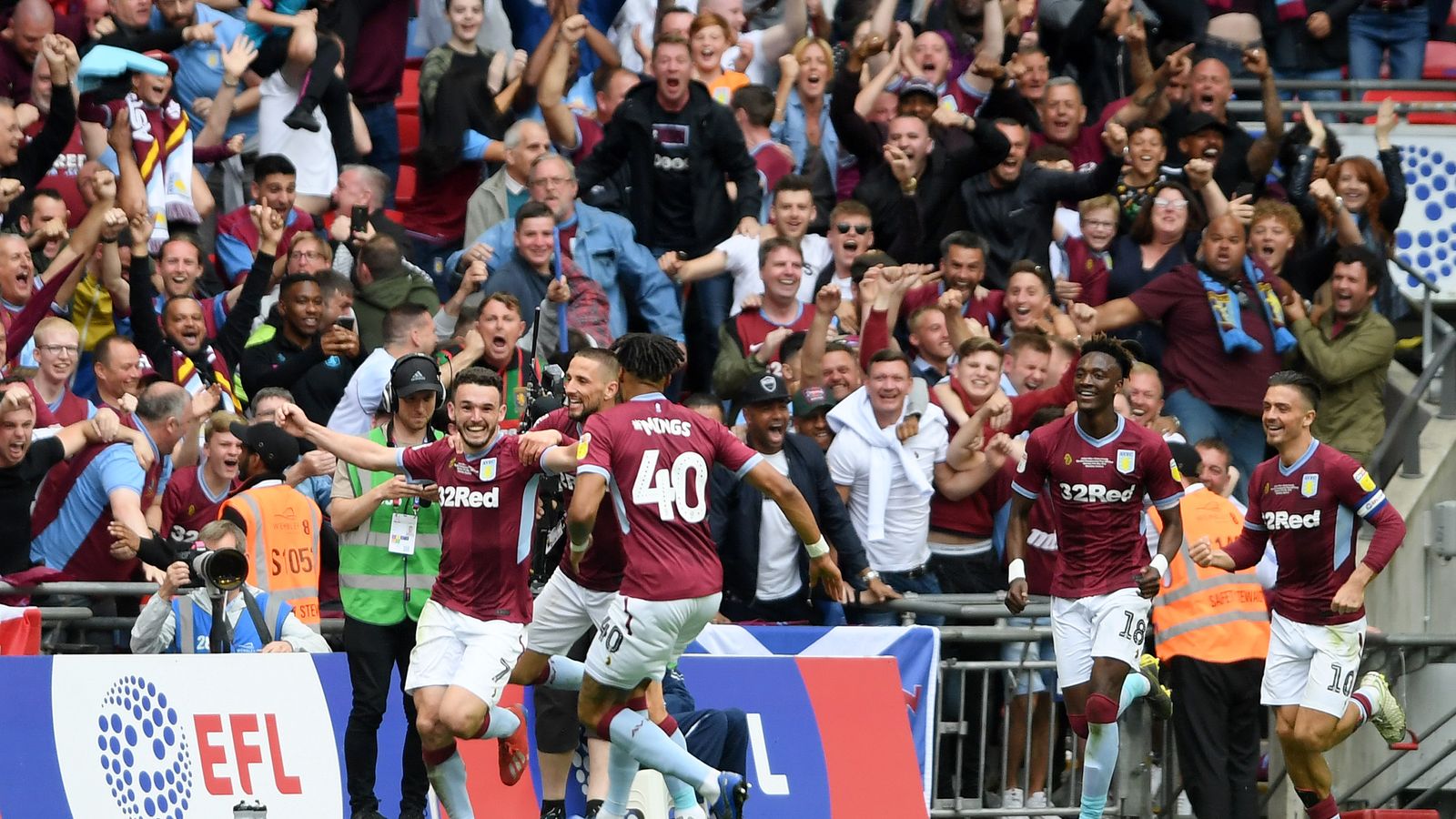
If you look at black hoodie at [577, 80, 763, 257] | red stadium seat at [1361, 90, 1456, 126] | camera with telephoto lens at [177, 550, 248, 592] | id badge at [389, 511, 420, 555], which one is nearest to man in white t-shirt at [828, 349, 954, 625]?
black hoodie at [577, 80, 763, 257]

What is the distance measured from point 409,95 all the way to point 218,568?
7.33m

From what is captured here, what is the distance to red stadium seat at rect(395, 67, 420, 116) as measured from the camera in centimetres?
1727

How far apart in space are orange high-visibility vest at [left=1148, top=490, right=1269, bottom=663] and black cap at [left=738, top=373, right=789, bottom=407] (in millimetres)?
2429

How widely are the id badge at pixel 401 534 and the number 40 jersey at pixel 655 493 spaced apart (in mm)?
1140

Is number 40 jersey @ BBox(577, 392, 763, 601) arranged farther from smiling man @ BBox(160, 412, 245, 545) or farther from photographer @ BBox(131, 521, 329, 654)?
smiling man @ BBox(160, 412, 245, 545)

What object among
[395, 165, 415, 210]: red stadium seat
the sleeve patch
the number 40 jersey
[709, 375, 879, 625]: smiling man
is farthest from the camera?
[395, 165, 415, 210]: red stadium seat

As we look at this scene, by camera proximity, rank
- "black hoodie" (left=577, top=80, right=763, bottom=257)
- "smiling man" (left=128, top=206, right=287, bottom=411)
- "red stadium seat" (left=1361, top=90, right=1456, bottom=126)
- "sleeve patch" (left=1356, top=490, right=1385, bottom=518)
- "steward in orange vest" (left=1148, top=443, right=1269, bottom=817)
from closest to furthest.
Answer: "sleeve patch" (left=1356, top=490, right=1385, bottom=518) → "steward in orange vest" (left=1148, top=443, right=1269, bottom=817) → "smiling man" (left=128, top=206, right=287, bottom=411) → "black hoodie" (left=577, top=80, right=763, bottom=257) → "red stadium seat" (left=1361, top=90, right=1456, bottom=126)

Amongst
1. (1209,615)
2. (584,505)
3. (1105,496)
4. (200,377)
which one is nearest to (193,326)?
(200,377)

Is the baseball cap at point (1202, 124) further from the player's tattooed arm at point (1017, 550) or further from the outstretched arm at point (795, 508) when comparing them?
the outstretched arm at point (795, 508)

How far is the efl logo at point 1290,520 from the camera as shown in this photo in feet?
41.0

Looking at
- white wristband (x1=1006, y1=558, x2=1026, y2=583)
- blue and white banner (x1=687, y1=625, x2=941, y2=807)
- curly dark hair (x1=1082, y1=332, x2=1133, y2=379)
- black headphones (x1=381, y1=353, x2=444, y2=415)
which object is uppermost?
black headphones (x1=381, y1=353, x2=444, y2=415)

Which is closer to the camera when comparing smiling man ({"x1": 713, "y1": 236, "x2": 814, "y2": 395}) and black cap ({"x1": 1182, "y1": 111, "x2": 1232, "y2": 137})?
smiling man ({"x1": 713, "y1": 236, "x2": 814, "y2": 395})

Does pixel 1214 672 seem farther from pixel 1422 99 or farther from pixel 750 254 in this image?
pixel 1422 99

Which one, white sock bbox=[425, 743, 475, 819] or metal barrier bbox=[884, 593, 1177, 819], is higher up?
white sock bbox=[425, 743, 475, 819]
